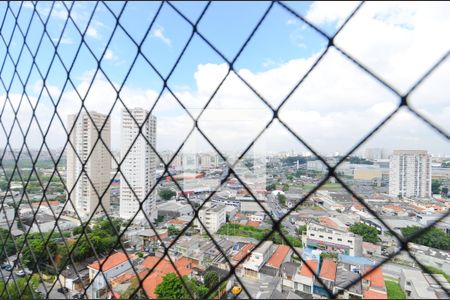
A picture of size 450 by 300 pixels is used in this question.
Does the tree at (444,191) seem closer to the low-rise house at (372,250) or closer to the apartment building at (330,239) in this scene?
the low-rise house at (372,250)

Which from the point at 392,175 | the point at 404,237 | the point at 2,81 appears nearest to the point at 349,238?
the point at 392,175

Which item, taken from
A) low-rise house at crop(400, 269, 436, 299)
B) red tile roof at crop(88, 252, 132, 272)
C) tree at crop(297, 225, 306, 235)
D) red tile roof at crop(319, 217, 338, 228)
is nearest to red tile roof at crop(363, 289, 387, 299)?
low-rise house at crop(400, 269, 436, 299)

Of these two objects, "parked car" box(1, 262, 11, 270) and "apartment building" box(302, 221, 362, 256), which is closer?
"parked car" box(1, 262, 11, 270)

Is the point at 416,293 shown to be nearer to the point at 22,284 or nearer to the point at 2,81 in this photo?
the point at 22,284

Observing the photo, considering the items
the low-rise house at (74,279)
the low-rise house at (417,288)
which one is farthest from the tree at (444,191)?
the low-rise house at (74,279)

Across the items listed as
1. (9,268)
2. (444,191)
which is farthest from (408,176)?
(9,268)

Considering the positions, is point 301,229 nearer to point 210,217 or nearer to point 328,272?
point 210,217

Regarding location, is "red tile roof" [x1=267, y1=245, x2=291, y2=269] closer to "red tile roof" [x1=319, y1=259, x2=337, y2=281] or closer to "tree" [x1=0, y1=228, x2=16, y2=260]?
"red tile roof" [x1=319, y1=259, x2=337, y2=281]
